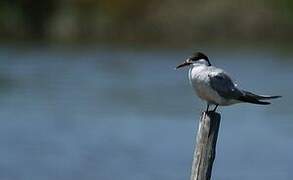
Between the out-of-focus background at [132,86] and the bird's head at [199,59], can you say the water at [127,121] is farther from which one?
the bird's head at [199,59]

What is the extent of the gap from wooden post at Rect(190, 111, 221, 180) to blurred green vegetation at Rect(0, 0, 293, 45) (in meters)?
29.1

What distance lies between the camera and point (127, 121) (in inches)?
848

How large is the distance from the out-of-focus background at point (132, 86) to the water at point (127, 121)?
0.02 metres

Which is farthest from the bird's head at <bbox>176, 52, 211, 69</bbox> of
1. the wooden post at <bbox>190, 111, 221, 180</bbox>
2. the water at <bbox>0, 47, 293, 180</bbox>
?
the water at <bbox>0, 47, 293, 180</bbox>

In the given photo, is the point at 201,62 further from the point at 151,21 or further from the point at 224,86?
the point at 151,21

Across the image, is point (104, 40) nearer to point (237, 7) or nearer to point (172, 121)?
point (237, 7)

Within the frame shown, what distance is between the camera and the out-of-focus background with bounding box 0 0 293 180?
17844 mm

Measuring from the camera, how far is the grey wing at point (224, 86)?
30.7ft

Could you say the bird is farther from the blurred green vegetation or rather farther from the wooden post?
the blurred green vegetation

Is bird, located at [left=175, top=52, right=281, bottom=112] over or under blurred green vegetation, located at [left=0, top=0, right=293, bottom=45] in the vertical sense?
under

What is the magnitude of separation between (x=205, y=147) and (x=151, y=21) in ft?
107

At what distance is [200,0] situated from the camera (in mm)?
39844

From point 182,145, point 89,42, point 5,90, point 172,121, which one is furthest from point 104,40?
point 182,145

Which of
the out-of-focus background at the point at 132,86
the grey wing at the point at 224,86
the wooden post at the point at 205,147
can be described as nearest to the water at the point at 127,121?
the out-of-focus background at the point at 132,86
